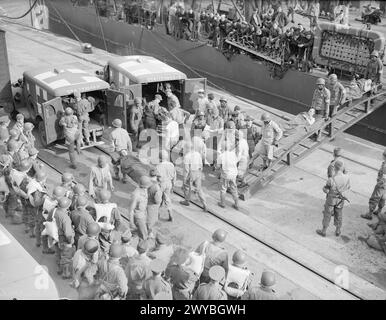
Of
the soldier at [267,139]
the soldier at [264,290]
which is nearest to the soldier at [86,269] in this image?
the soldier at [264,290]

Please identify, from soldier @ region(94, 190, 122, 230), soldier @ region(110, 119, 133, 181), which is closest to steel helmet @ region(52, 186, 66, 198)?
soldier @ region(94, 190, 122, 230)

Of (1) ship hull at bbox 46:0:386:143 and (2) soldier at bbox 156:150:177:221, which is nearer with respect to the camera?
(2) soldier at bbox 156:150:177:221

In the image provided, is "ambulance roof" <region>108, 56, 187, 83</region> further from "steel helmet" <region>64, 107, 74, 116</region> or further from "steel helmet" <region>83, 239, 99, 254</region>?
"steel helmet" <region>83, 239, 99, 254</region>

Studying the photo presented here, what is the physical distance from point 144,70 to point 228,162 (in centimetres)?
514

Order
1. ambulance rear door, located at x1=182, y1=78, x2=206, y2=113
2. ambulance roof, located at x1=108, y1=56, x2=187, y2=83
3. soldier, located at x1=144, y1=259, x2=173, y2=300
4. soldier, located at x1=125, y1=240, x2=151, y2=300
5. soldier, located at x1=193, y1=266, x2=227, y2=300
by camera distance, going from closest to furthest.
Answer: soldier, located at x1=193, y1=266, x2=227, y2=300 → soldier, located at x1=144, y1=259, x2=173, y2=300 → soldier, located at x1=125, y1=240, x2=151, y2=300 → ambulance roof, located at x1=108, y1=56, x2=187, y2=83 → ambulance rear door, located at x1=182, y1=78, x2=206, y2=113

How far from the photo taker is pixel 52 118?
1217cm

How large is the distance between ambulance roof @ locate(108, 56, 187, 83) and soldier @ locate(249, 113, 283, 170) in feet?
12.4

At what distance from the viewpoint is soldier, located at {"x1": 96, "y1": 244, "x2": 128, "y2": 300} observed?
6.30m

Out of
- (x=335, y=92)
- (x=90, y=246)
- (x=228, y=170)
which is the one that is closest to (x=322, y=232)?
(x=228, y=170)

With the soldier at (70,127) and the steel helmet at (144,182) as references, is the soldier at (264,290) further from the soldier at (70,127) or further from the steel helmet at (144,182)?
the soldier at (70,127)

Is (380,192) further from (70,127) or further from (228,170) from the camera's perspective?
(70,127)

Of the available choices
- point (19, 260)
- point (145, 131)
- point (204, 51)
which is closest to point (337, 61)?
point (204, 51)

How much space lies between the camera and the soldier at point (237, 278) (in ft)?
21.7

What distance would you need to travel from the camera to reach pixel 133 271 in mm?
6520
